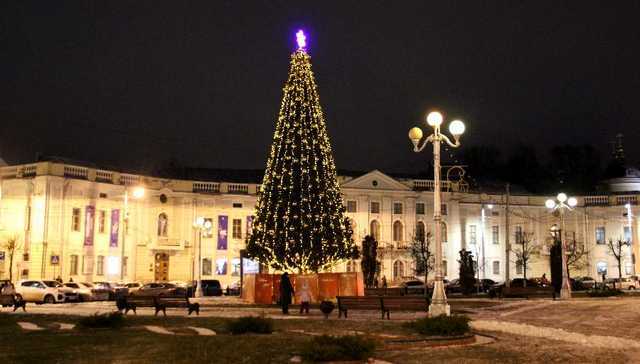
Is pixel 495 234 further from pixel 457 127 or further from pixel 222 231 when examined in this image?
pixel 457 127

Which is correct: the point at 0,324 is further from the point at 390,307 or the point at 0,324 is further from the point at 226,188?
the point at 226,188

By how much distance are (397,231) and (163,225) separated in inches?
993

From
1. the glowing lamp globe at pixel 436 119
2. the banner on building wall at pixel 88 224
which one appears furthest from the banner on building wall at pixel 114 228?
the glowing lamp globe at pixel 436 119

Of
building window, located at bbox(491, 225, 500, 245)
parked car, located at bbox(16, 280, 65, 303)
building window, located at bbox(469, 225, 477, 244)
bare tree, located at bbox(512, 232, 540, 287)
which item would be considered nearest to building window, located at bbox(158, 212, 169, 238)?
parked car, located at bbox(16, 280, 65, 303)

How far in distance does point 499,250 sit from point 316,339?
7263 cm

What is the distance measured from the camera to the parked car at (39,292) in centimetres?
4462

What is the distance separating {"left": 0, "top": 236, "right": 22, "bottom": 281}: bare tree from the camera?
2232 inches

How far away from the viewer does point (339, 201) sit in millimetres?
42094

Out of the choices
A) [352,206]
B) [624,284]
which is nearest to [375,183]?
[352,206]

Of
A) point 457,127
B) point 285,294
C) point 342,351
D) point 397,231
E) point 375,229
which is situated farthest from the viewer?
point 397,231

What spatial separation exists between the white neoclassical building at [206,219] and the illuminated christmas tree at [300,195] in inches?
747

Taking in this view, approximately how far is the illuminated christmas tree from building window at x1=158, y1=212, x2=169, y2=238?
104 ft

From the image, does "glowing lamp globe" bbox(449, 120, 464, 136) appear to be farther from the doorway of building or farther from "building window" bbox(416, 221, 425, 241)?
→ "building window" bbox(416, 221, 425, 241)

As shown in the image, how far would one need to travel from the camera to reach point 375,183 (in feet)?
266
